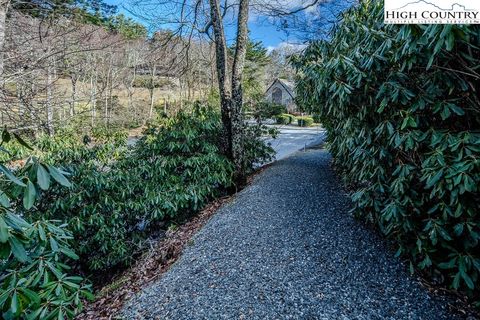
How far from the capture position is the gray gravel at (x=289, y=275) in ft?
7.25

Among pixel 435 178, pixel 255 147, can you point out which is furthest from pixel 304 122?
pixel 435 178

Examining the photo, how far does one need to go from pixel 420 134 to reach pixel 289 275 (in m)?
1.68

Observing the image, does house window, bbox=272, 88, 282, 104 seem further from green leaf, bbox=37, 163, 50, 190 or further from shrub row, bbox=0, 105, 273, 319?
green leaf, bbox=37, 163, 50, 190

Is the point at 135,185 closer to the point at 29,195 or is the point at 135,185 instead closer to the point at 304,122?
the point at 29,195

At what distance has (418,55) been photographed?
216 cm

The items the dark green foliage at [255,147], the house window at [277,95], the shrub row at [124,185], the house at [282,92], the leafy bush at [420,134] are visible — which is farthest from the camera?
the house window at [277,95]

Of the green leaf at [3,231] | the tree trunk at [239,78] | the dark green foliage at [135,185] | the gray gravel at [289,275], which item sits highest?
the tree trunk at [239,78]

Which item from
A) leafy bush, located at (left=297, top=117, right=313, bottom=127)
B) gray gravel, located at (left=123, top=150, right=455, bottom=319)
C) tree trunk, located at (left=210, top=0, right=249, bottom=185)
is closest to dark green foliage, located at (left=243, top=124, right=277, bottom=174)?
tree trunk, located at (left=210, top=0, right=249, bottom=185)

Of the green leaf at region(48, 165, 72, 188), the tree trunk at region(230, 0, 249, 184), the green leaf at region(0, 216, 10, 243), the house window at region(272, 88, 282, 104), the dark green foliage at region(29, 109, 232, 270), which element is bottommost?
the dark green foliage at region(29, 109, 232, 270)

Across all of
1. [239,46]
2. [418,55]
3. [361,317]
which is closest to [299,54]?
[239,46]

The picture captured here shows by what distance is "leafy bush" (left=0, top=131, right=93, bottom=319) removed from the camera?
1.03m

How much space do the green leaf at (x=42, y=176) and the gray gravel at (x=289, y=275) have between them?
168 centimetres

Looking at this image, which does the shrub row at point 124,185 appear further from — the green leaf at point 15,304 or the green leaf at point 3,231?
the green leaf at point 3,231

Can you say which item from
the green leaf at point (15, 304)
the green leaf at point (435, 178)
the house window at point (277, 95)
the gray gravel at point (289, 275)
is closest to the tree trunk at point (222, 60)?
the gray gravel at point (289, 275)
